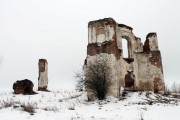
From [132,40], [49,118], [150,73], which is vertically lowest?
[49,118]

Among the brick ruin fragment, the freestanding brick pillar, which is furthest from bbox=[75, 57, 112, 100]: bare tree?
the freestanding brick pillar

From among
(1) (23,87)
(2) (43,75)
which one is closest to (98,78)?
(1) (23,87)

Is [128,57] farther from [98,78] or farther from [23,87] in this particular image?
[23,87]

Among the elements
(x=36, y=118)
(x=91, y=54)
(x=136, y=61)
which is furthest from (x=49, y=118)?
(x=136, y=61)

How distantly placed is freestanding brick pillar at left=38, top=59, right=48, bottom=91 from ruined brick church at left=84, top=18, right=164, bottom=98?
7.68 meters

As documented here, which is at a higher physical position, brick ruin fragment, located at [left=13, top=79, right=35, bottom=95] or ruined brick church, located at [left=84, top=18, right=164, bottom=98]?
ruined brick church, located at [left=84, top=18, right=164, bottom=98]

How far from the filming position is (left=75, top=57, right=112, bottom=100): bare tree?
1675 cm

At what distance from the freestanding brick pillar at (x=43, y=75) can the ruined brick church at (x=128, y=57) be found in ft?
25.2

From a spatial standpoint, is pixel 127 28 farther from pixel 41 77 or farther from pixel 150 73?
pixel 41 77

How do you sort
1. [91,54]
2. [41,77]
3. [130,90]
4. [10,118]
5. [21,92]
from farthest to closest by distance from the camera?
[41,77], [21,92], [130,90], [91,54], [10,118]

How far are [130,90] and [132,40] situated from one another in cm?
423

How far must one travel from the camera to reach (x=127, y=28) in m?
21.3

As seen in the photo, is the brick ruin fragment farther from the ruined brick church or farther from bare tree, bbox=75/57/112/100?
bare tree, bbox=75/57/112/100

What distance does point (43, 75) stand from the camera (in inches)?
1041
